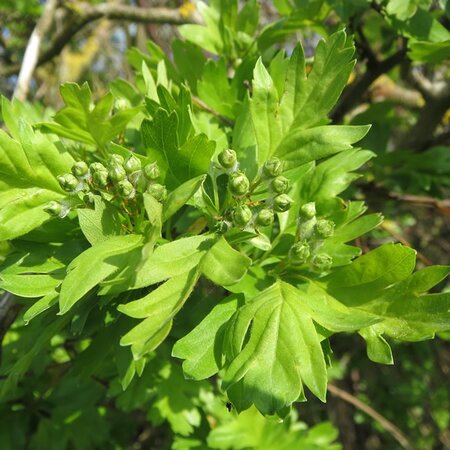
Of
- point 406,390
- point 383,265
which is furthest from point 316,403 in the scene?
point 383,265

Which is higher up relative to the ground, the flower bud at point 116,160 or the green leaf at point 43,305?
the flower bud at point 116,160

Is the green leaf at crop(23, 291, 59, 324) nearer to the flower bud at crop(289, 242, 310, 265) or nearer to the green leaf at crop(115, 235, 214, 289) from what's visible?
the green leaf at crop(115, 235, 214, 289)

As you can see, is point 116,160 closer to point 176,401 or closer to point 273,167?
point 273,167

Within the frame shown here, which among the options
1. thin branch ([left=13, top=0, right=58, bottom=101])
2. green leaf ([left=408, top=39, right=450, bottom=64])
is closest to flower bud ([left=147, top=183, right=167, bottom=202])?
green leaf ([left=408, top=39, right=450, bottom=64])

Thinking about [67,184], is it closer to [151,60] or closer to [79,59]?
[151,60]

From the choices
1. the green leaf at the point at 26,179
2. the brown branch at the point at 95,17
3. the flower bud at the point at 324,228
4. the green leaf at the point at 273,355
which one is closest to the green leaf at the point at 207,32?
the green leaf at the point at 26,179

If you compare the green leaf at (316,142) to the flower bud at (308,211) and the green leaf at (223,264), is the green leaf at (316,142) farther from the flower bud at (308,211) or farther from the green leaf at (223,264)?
the green leaf at (223,264)
